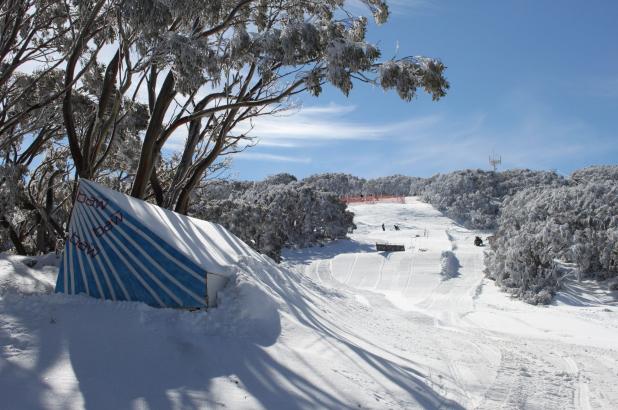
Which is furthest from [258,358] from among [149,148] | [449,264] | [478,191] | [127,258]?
[478,191]

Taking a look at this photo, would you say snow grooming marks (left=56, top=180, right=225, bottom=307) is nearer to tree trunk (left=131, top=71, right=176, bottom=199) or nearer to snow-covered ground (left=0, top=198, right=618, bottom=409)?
snow-covered ground (left=0, top=198, right=618, bottom=409)

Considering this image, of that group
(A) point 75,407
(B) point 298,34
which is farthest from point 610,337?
(A) point 75,407

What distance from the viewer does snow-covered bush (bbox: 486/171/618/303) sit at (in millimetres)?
18703

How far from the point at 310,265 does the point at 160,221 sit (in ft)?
66.2

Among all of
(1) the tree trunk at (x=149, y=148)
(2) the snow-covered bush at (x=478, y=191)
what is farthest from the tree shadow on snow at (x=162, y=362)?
(2) the snow-covered bush at (x=478, y=191)

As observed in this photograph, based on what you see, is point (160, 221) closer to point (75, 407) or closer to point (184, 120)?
point (75, 407)

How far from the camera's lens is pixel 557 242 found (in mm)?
20219

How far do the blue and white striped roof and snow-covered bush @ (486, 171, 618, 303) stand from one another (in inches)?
578

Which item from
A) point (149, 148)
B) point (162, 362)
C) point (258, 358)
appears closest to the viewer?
point (162, 362)

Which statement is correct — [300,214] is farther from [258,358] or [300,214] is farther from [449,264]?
[258,358]

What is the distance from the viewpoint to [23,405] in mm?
3570

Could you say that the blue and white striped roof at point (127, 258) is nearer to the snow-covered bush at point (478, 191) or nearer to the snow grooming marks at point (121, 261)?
the snow grooming marks at point (121, 261)

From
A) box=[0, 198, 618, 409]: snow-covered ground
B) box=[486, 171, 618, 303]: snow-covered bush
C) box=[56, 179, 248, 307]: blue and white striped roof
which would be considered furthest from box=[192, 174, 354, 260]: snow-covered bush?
box=[56, 179, 248, 307]: blue and white striped roof

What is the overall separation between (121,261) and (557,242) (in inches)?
738
